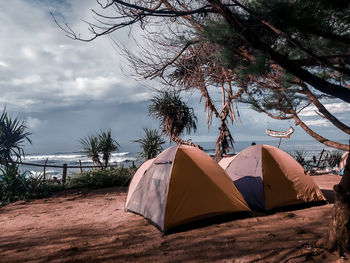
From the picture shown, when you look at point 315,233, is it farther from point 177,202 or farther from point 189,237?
point 177,202

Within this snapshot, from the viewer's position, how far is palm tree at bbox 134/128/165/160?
1295 centimetres

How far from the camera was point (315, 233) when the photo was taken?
148 inches

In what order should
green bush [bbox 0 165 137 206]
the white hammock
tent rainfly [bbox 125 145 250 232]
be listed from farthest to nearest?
green bush [bbox 0 165 137 206] < the white hammock < tent rainfly [bbox 125 145 250 232]

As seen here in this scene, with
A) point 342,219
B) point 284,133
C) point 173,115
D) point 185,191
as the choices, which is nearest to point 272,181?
point 185,191

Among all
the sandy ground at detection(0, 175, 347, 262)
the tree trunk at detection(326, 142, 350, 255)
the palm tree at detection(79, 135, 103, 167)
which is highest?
the palm tree at detection(79, 135, 103, 167)

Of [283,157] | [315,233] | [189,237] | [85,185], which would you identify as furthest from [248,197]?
[85,185]

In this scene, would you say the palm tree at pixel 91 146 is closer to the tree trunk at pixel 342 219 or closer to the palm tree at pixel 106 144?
the palm tree at pixel 106 144

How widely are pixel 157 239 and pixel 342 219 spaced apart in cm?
275

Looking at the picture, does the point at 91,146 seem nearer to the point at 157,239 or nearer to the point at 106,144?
the point at 106,144

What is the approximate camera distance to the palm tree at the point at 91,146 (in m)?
12.9

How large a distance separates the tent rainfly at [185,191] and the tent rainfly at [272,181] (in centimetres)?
67

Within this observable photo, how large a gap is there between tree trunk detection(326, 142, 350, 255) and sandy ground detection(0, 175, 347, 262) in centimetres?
19

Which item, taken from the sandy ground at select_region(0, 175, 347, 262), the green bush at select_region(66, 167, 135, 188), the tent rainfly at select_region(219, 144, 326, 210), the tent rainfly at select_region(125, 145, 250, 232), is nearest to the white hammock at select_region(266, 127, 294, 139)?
the tent rainfly at select_region(219, 144, 326, 210)

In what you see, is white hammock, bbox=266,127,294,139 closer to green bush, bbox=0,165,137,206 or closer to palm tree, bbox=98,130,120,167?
green bush, bbox=0,165,137,206
